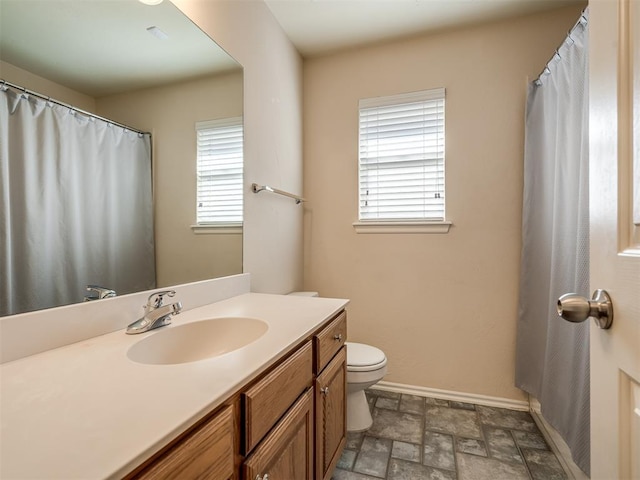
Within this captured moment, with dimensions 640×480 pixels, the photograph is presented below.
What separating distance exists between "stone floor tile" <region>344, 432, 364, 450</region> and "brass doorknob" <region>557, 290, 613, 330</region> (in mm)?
1490

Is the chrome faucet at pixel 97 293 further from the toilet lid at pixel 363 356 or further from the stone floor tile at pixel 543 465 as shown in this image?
the stone floor tile at pixel 543 465

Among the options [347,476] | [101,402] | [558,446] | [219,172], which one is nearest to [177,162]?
[219,172]

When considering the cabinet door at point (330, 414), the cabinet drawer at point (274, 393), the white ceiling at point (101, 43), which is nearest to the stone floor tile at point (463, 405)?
the cabinet door at point (330, 414)

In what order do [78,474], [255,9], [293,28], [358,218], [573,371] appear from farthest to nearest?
[358,218] < [293,28] < [255,9] < [573,371] < [78,474]

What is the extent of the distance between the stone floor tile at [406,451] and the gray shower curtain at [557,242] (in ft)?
2.21

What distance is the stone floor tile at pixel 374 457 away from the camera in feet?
4.82

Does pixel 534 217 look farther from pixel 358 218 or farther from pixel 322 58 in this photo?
pixel 322 58

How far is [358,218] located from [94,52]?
1.74m

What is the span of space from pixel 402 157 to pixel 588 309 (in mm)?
1845

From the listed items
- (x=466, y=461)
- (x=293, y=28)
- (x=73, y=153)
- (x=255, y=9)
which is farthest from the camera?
(x=293, y=28)

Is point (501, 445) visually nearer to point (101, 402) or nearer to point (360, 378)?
point (360, 378)

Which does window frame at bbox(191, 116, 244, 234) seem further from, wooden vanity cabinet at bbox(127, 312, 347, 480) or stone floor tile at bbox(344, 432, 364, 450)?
stone floor tile at bbox(344, 432, 364, 450)

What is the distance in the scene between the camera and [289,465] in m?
0.90

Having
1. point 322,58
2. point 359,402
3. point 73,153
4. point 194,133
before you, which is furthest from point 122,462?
point 322,58
